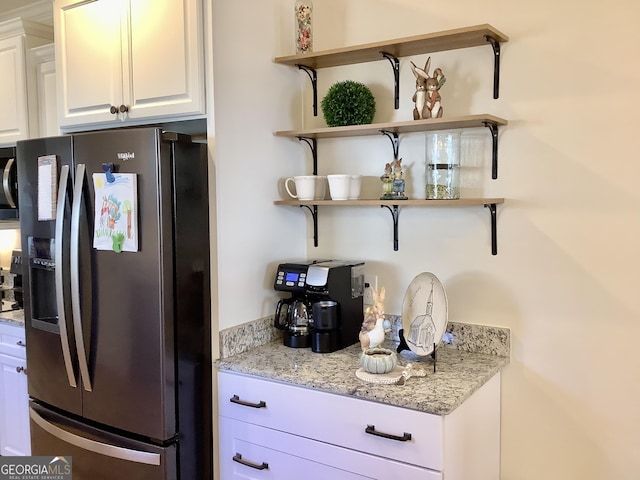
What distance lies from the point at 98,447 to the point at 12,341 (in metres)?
0.98

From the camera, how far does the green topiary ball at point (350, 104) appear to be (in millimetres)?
2221

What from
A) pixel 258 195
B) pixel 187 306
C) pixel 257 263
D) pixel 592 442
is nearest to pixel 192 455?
pixel 187 306

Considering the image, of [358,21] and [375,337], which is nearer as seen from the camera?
→ [375,337]

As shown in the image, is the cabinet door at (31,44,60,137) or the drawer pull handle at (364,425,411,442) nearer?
the drawer pull handle at (364,425,411,442)

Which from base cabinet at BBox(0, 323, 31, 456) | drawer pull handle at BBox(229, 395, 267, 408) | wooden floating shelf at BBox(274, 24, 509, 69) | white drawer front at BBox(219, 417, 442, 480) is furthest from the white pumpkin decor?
base cabinet at BBox(0, 323, 31, 456)

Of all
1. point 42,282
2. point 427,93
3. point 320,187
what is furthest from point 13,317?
point 427,93

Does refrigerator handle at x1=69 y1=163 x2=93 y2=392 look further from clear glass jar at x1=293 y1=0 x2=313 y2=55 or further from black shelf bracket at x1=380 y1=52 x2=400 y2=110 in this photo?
black shelf bracket at x1=380 y1=52 x2=400 y2=110

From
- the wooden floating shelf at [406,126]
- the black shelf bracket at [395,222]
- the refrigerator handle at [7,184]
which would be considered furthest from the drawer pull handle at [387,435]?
the refrigerator handle at [7,184]

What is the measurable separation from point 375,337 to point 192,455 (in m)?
0.83

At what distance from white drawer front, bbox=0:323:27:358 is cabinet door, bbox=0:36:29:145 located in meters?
1.00

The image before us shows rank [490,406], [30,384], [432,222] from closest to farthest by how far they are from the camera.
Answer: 1. [490,406]
2. [432,222]
3. [30,384]

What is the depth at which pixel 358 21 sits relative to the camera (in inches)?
93.0

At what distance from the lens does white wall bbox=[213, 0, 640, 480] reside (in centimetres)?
188

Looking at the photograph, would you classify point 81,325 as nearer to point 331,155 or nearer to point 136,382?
point 136,382
